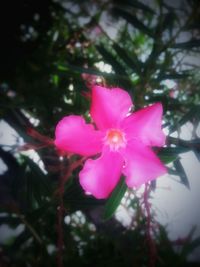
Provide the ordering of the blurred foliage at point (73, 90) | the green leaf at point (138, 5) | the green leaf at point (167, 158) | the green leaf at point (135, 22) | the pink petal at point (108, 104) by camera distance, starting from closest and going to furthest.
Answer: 1. the pink petal at point (108, 104)
2. the green leaf at point (167, 158)
3. the blurred foliage at point (73, 90)
4. the green leaf at point (135, 22)
5. the green leaf at point (138, 5)

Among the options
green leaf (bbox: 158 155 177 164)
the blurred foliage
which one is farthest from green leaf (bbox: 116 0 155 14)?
green leaf (bbox: 158 155 177 164)

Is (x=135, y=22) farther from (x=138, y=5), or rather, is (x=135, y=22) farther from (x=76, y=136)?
(x=76, y=136)

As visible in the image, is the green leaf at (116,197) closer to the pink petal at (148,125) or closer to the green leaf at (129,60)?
the pink petal at (148,125)

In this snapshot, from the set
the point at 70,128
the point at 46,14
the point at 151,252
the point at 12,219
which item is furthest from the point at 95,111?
the point at 46,14

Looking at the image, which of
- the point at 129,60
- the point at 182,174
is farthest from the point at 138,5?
the point at 182,174

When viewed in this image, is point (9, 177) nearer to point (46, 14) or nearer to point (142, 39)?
point (46, 14)

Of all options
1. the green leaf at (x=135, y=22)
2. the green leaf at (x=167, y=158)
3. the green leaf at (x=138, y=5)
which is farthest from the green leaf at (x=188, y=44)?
the green leaf at (x=167, y=158)
